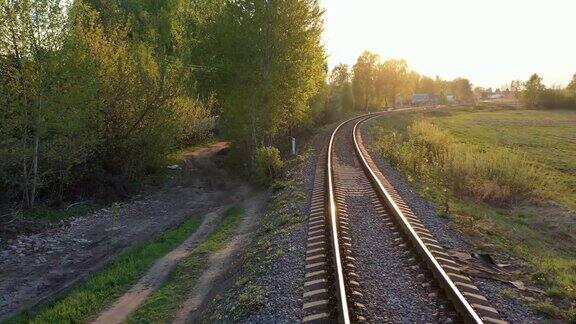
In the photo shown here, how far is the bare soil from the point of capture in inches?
523

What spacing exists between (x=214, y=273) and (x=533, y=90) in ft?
381

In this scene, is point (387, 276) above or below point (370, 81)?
below

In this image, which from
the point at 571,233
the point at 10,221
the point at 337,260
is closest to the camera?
the point at 337,260

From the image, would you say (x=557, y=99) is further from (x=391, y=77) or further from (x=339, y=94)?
(x=339, y=94)

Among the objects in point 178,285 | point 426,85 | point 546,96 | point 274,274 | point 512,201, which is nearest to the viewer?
point 274,274

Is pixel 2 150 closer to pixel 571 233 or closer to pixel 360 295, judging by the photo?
pixel 360 295

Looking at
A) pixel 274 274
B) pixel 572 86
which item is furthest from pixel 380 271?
pixel 572 86

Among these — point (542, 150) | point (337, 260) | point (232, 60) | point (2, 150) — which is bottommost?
point (542, 150)

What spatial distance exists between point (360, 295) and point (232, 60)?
2126 cm

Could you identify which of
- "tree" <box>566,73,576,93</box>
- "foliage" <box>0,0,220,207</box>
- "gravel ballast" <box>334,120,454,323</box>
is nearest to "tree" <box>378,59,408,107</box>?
"tree" <box>566,73,576,93</box>

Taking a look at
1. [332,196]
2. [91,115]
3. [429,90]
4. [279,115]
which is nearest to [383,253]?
[332,196]

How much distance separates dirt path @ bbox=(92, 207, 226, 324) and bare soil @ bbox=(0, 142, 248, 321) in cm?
201

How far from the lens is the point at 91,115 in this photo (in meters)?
22.8

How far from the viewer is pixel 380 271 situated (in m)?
9.30
